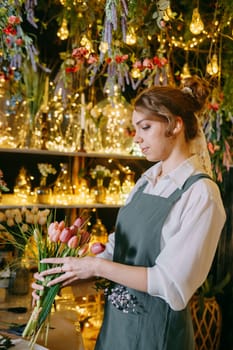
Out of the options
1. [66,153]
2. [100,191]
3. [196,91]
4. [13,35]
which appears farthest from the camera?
[100,191]

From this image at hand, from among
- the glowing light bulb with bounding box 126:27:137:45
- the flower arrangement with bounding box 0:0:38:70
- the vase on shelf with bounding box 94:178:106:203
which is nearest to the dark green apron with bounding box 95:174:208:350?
the flower arrangement with bounding box 0:0:38:70

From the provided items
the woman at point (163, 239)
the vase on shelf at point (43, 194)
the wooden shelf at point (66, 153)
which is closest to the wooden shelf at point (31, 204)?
the vase on shelf at point (43, 194)

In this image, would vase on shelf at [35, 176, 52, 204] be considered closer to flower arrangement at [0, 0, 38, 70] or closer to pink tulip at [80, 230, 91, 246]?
flower arrangement at [0, 0, 38, 70]

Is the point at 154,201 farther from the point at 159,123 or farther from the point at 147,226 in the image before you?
the point at 159,123

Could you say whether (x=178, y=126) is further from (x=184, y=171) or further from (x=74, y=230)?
(x=74, y=230)

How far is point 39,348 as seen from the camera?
1592mm

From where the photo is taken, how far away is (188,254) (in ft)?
4.84

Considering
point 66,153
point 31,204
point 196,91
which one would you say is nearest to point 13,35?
point 66,153

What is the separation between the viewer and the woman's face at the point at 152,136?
168 centimetres

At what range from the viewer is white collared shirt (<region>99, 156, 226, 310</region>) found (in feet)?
4.84

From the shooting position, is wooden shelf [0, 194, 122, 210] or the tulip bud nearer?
the tulip bud

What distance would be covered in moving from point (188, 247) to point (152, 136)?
42 centimetres

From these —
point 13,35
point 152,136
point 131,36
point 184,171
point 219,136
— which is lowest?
point 184,171

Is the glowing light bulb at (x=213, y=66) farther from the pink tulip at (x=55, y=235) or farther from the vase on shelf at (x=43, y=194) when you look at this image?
the pink tulip at (x=55, y=235)
